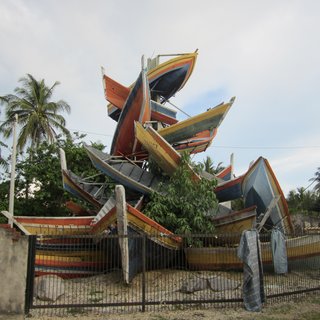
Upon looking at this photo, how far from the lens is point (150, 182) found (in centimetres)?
1933

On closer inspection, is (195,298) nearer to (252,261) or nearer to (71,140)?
(252,261)

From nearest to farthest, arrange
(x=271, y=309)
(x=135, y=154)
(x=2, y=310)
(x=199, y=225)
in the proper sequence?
(x=2, y=310) < (x=271, y=309) < (x=199, y=225) < (x=135, y=154)

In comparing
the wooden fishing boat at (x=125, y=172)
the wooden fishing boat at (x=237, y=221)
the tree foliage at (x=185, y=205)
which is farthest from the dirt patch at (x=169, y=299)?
the wooden fishing boat at (x=125, y=172)

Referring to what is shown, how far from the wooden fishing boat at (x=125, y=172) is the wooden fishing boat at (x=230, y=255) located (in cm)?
400

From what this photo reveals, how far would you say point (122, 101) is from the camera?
2205 cm

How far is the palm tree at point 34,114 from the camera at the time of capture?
3491 cm

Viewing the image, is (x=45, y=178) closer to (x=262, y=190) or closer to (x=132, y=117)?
(x=132, y=117)

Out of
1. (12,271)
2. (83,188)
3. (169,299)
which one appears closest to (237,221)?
(169,299)

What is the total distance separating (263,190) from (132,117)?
286 inches

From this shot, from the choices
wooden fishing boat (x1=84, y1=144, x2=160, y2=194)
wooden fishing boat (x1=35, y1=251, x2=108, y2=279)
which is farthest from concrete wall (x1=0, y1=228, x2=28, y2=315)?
wooden fishing boat (x1=84, y1=144, x2=160, y2=194)

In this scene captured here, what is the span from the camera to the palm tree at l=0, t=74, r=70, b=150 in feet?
115

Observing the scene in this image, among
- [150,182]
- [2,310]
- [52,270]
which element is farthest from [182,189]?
[2,310]

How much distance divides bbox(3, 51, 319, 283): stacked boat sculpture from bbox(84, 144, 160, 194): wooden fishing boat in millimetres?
47

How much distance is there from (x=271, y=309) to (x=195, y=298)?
6.61 ft
